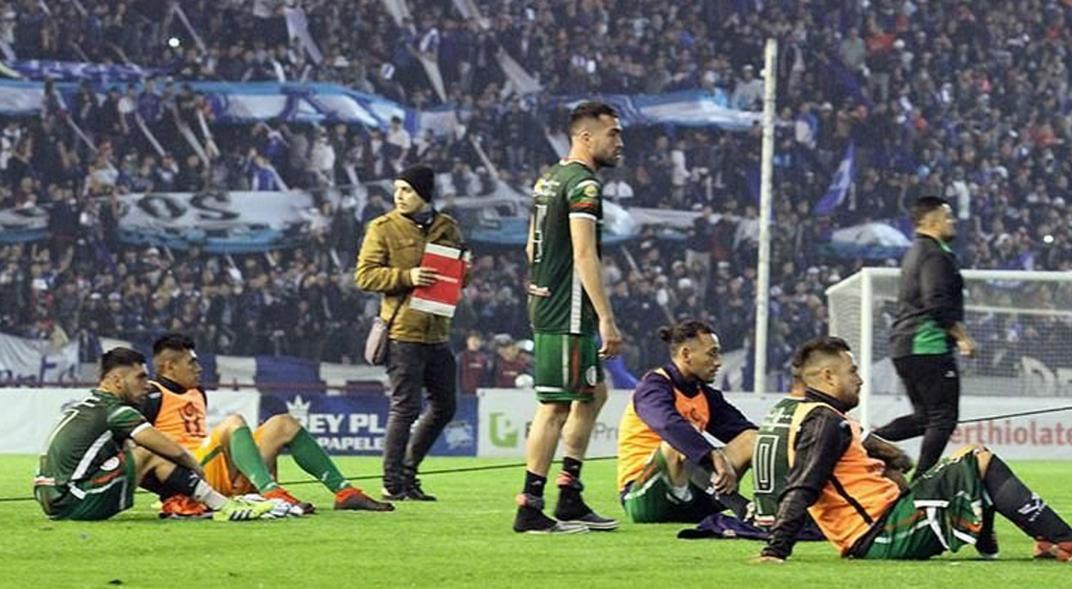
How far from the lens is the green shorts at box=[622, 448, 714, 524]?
10.2 meters

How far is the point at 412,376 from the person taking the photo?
1209cm

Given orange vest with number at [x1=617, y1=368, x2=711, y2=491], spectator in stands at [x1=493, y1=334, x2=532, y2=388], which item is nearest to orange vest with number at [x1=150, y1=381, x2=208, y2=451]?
orange vest with number at [x1=617, y1=368, x2=711, y2=491]

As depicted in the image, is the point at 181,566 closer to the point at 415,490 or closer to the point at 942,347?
the point at 415,490

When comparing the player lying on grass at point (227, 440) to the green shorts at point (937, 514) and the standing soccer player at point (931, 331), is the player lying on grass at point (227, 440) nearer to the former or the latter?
the standing soccer player at point (931, 331)

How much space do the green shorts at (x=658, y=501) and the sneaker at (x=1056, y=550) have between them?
250 cm

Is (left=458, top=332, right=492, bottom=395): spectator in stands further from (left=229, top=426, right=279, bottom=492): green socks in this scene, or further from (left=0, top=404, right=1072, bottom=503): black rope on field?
(left=229, top=426, right=279, bottom=492): green socks

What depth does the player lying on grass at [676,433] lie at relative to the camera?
9.87 m

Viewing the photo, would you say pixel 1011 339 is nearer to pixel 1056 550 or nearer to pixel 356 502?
pixel 356 502

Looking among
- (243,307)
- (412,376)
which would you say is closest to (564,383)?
(412,376)

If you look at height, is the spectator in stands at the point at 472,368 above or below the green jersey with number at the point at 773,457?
below

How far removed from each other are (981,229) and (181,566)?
2693cm

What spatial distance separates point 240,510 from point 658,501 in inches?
81.8

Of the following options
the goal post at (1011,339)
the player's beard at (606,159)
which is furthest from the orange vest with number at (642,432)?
the goal post at (1011,339)

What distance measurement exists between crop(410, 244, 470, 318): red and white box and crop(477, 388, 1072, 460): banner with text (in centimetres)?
916
